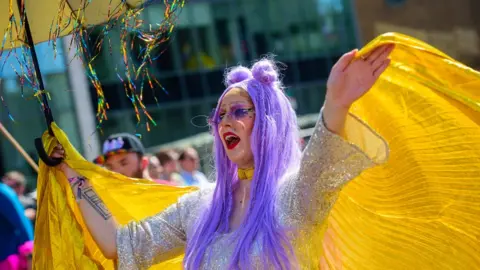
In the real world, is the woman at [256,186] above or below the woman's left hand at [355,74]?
below

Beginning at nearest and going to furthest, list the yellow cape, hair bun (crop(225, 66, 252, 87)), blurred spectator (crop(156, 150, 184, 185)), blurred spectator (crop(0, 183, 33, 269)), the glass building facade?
the yellow cape
hair bun (crop(225, 66, 252, 87))
blurred spectator (crop(0, 183, 33, 269))
blurred spectator (crop(156, 150, 184, 185))
the glass building facade

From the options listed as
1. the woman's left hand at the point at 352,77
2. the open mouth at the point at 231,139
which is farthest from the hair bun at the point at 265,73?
the woman's left hand at the point at 352,77

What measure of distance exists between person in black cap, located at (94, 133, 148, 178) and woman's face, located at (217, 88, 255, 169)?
2119mm

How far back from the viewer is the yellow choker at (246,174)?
292cm

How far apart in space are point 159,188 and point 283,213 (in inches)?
39.3

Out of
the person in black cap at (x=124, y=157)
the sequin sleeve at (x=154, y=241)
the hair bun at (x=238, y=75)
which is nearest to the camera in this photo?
the hair bun at (x=238, y=75)

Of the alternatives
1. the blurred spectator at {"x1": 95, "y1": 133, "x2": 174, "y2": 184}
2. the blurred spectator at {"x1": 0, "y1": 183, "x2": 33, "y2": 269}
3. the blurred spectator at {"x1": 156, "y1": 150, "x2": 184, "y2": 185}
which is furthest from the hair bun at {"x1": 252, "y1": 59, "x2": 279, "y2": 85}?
the blurred spectator at {"x1": 156, "y1": 150, "x2": 184, "y2": 185}

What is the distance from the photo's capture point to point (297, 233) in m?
2.67

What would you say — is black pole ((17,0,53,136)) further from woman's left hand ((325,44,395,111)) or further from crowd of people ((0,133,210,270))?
crowd of people ((0,133,210,270))

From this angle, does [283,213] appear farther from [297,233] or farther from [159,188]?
[159,188]

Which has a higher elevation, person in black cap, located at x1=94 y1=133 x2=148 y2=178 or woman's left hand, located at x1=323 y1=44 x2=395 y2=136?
woman's left hand, located at x1=323 y1=44 x2=395 y2=136

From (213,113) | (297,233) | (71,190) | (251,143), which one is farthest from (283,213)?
(71,190)

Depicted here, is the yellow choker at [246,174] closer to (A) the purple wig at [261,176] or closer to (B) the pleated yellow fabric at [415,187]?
(A) the purple wig at [261,176]

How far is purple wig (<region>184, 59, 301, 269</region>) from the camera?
8.82 feet
